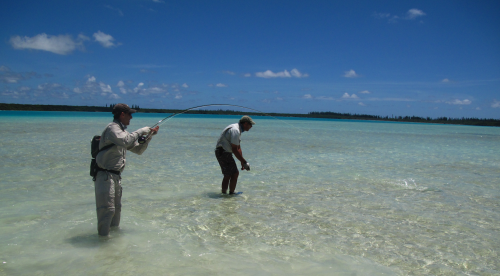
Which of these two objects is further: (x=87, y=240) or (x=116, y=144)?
(x=87, y=240)

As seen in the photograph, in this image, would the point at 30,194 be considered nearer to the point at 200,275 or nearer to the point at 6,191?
the point at 6,191

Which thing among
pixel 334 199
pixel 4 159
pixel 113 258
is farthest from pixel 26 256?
pixel 4 159

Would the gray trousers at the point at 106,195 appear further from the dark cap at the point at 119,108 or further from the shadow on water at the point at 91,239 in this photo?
the dark cap at the point at 119,108

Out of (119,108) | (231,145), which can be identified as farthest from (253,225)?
(119,108)

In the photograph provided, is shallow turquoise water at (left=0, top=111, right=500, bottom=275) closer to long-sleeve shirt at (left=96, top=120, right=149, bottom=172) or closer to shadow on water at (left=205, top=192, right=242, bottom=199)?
shadow on water at (left=205, top=192, right=242, bottom=199)

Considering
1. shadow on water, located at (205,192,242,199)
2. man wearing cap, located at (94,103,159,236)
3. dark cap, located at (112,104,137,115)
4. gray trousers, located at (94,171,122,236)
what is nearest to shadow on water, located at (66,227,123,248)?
gray trousers, located at (94,171,122,236)

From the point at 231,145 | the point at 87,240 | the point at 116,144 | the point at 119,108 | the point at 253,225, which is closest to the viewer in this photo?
the point at 116,144

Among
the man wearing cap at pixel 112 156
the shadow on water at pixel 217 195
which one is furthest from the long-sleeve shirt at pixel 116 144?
the shadow on water at pixel 217 195

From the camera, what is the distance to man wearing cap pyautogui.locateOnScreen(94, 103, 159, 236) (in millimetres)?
3873

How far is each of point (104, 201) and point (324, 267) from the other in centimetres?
266

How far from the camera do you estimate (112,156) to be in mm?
4035

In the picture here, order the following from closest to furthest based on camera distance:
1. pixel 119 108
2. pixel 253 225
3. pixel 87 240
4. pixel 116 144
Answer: pixel 116 144 < pixel 119 108 < pixel 87 240 < pixel 253 225

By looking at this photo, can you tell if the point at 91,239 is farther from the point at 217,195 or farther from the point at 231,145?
the point at 217,195

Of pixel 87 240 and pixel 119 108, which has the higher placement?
pixel 119 108
